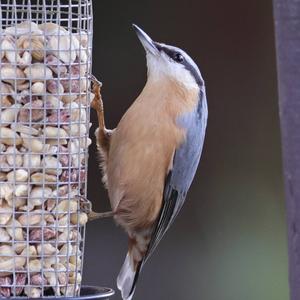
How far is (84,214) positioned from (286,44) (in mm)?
1480

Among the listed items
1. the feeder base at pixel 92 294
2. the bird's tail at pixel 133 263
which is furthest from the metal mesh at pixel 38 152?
the bird's tail at pixel 133 263

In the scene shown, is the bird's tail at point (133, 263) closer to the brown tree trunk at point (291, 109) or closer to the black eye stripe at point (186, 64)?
the black eye stripe at point (186, 64)

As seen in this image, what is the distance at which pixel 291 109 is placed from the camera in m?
2.50

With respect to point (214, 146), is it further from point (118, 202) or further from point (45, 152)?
point (45, 152)

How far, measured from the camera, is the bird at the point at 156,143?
4227 millimetres

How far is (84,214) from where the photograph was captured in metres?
3.79

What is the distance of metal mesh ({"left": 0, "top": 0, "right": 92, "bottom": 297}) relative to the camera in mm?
3623

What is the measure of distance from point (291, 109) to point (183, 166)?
1795mm

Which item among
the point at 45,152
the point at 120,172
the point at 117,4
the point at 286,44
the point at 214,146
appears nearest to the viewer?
the point at 286,44

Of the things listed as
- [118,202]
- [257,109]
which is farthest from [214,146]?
[118,202]

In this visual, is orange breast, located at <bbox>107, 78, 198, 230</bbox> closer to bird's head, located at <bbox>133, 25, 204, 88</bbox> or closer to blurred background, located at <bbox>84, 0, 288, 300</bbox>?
bird's head, located at <bbox>133, 25, 204, 88</bbox>

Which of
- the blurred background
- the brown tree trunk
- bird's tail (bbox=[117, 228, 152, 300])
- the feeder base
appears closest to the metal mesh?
the feeder base

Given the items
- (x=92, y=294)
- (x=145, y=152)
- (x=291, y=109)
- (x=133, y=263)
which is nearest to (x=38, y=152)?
(x=92, y=294)

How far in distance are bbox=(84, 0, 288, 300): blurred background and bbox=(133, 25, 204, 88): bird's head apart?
3199mm
